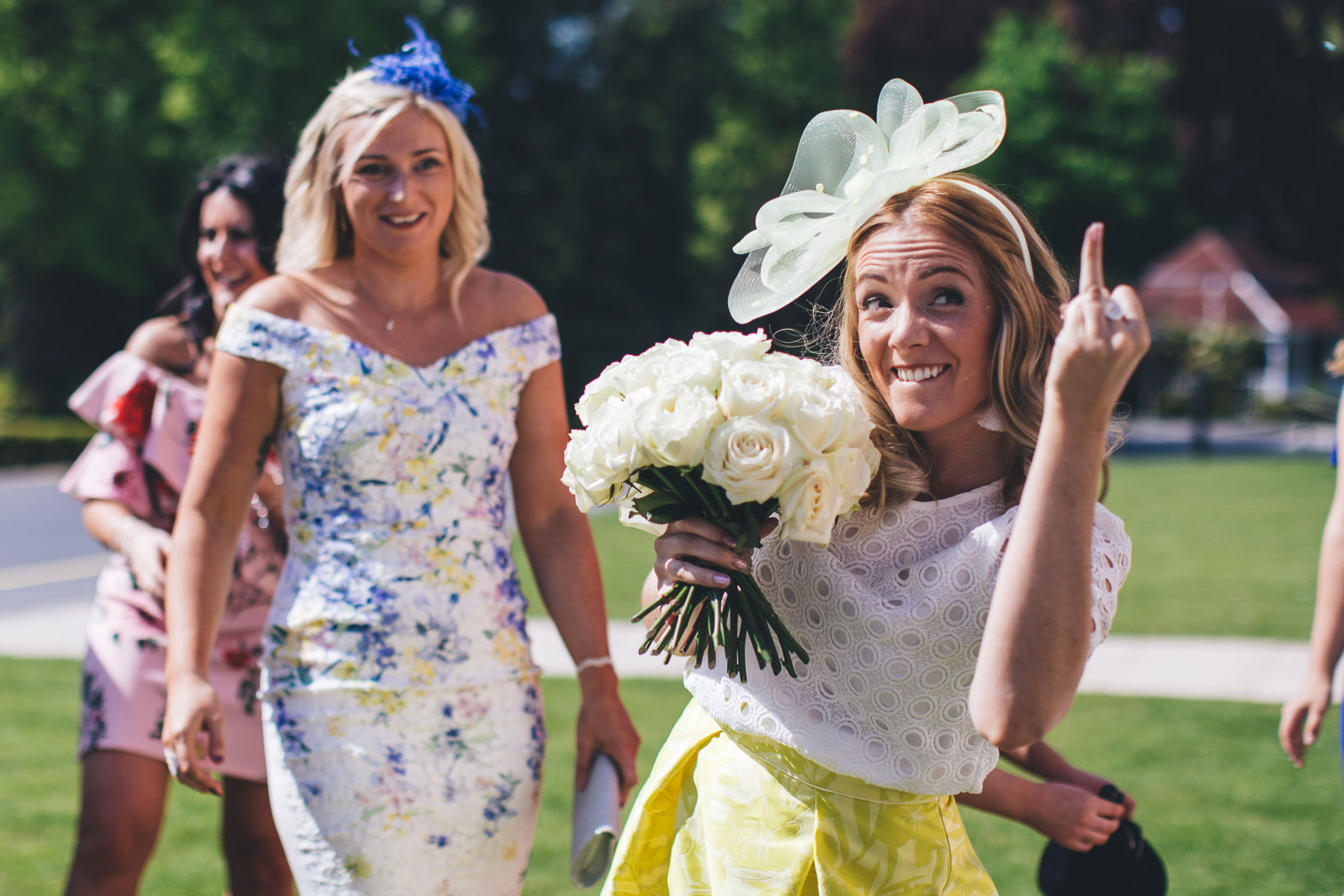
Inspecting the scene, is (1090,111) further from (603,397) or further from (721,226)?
(603,397)

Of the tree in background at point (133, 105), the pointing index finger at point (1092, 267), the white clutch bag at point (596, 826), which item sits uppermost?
the tree in background at point (133, 105)

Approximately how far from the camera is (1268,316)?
2071 inches

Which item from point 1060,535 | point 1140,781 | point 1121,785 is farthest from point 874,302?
point 1140,781

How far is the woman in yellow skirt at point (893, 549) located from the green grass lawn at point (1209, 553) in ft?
10.6

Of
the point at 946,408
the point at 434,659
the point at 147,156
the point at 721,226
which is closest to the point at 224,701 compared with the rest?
the point at 434,659

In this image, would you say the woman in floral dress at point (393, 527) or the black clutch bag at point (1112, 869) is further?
the woman in floral dress at point (393, 527)

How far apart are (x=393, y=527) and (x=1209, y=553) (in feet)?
36.7

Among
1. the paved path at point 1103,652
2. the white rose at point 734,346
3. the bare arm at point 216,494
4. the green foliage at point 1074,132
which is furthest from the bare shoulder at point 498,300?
the green foliage at point 1074,132

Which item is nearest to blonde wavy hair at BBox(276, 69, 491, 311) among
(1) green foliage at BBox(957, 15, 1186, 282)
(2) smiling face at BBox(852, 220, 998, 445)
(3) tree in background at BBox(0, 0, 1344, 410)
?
(2) smiling face at BBox(852, 220, 998, 445)

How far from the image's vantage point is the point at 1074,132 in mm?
33656

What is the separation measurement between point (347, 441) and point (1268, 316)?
57.0m

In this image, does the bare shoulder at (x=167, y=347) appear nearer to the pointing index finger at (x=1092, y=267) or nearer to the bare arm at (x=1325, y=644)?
the pointing index finger at (x=1092, y=267)

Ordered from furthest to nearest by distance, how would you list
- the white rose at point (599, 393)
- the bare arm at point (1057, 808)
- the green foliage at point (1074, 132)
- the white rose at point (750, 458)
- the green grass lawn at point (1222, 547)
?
1. the green foliage at point (1074, 132)
2. the green grass lawn at point (1222, 547)
3. the bare arm at point (1057, 808)
4. the white rose at point (599, 393)
5. the white rose at point (750, 458)

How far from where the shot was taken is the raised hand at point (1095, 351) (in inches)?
59.5
